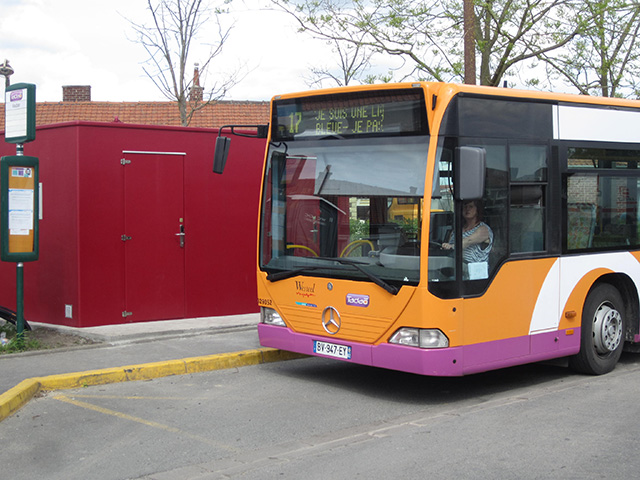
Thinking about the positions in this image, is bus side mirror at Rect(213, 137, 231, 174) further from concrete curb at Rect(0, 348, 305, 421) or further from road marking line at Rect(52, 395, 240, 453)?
road marking line at Rect(52, 395, 240, 453)

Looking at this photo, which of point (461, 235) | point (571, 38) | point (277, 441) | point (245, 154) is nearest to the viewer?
point (277, 441)

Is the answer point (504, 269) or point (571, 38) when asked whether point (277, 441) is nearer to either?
point (504, 269)

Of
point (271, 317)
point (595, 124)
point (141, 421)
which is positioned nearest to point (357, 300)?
point (271, 317)

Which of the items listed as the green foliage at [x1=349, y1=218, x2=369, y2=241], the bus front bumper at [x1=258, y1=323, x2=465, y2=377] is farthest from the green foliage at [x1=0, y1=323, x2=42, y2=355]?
the green foliage at [x1=349, y1=218, x2=369, y2=241]

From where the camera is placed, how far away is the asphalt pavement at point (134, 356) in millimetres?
7789

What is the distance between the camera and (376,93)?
7527mm

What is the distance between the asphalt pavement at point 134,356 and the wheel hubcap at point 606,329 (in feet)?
12.0

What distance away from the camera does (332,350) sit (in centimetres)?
770

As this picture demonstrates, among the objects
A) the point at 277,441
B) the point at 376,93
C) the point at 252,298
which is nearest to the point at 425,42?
the point at 252,298

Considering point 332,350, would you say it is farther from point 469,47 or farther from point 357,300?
point 469,47

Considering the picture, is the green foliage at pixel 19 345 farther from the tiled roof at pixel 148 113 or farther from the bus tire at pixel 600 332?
the tiled roof at pixel 148 113

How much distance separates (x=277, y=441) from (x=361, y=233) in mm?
2381

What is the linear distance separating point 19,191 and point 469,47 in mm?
8591

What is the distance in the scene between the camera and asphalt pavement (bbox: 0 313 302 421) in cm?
779
